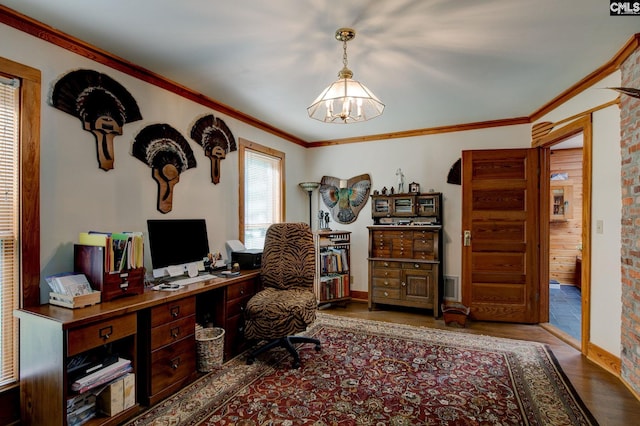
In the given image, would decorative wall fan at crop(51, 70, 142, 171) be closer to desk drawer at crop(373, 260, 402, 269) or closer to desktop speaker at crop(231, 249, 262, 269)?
desktop speaker at crop(231, 249, 262, 269)

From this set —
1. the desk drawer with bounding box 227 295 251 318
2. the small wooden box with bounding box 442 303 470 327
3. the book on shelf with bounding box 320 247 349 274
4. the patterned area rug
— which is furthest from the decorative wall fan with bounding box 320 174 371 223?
the desk drawer with bounding box 227 295 251 318

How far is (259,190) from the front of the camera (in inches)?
171

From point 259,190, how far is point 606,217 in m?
3.57

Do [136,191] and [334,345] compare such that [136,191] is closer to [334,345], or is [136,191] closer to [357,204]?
[334,345]

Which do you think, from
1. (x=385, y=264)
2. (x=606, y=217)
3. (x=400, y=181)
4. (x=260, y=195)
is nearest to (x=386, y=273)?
(x=385, y=264)

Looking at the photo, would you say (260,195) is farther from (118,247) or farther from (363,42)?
(363,42)

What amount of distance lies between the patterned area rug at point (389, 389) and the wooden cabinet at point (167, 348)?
0.11 m

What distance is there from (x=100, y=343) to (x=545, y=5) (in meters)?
3.19

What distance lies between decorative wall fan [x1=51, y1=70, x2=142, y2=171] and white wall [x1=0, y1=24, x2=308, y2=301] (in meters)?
0.04

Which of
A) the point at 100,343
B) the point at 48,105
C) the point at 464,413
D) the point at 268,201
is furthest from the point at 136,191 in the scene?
the point at 464,413

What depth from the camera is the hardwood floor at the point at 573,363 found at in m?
2.12

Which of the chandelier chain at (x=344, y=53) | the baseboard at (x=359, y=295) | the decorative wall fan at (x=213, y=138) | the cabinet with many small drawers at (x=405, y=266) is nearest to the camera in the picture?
the chandelier chain at (x=344, y=53)

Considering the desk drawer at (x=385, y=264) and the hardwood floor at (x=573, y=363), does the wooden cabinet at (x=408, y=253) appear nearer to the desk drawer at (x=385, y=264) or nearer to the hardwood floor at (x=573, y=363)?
the desk drawer at (x=385, y=264)

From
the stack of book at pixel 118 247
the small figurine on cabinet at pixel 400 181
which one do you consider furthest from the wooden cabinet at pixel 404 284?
the stack of book at pixel 118 247
